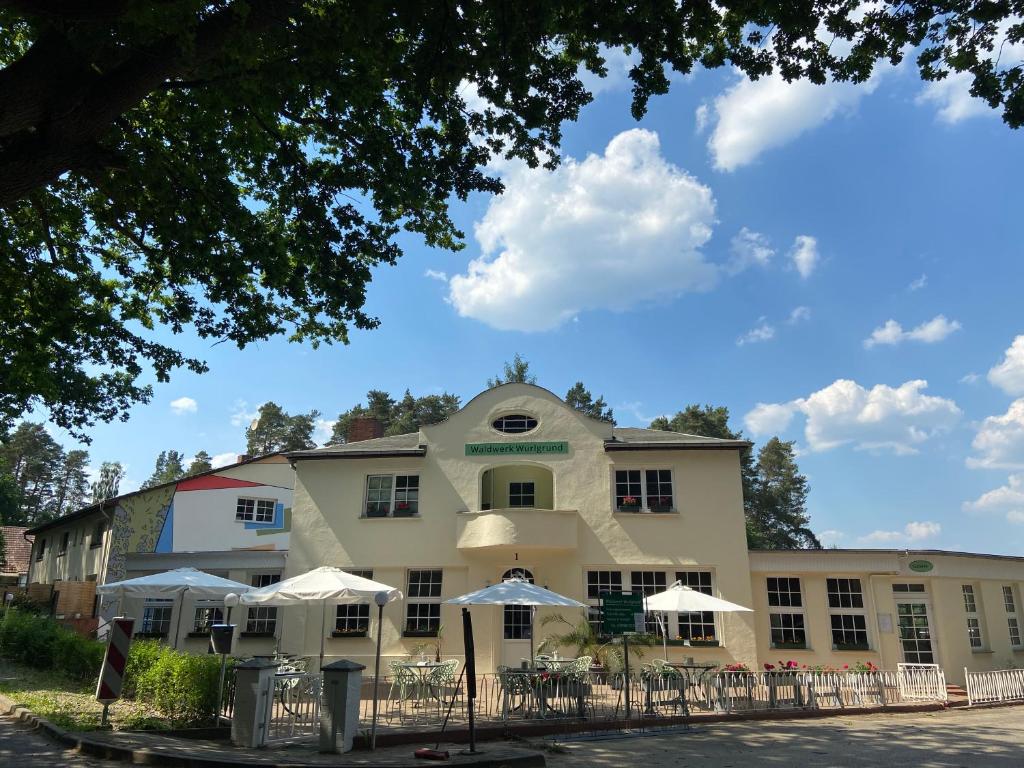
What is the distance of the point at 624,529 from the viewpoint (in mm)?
19047

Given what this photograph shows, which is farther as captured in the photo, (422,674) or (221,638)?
(422,674)

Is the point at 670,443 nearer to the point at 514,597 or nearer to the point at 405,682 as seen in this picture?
the point at 514,597

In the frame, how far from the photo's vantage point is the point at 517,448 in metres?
20.2

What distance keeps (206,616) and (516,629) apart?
9.82 meters

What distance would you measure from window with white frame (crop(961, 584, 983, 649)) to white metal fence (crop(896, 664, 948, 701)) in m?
4.09

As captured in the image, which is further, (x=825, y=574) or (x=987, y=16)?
(x=825, y=574)

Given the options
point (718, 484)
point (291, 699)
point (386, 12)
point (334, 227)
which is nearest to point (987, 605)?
point (718, 484)

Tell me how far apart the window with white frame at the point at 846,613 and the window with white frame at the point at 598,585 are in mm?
5502

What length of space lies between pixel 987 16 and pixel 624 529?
14.1 metres

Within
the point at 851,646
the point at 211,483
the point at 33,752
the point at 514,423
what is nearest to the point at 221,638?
the point at 33,752

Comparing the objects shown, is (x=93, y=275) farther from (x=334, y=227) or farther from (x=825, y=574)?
(x=825, y=574)

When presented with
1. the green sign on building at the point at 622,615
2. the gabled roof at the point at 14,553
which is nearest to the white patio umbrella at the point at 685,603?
the green sign on building at the point at 622,615

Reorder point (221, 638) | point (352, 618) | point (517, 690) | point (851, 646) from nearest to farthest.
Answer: point (221, 638), point (517, 690), point (851, 646), point (352, 618)

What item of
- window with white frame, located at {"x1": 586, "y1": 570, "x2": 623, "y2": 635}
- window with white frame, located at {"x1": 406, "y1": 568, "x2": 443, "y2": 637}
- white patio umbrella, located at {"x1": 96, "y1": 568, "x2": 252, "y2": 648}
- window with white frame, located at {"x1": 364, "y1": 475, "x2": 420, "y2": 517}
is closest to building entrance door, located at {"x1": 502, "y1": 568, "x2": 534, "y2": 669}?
window with white frame, located at {"x1": 586, "y1": 570, "x2": 623, "y2": 635}
